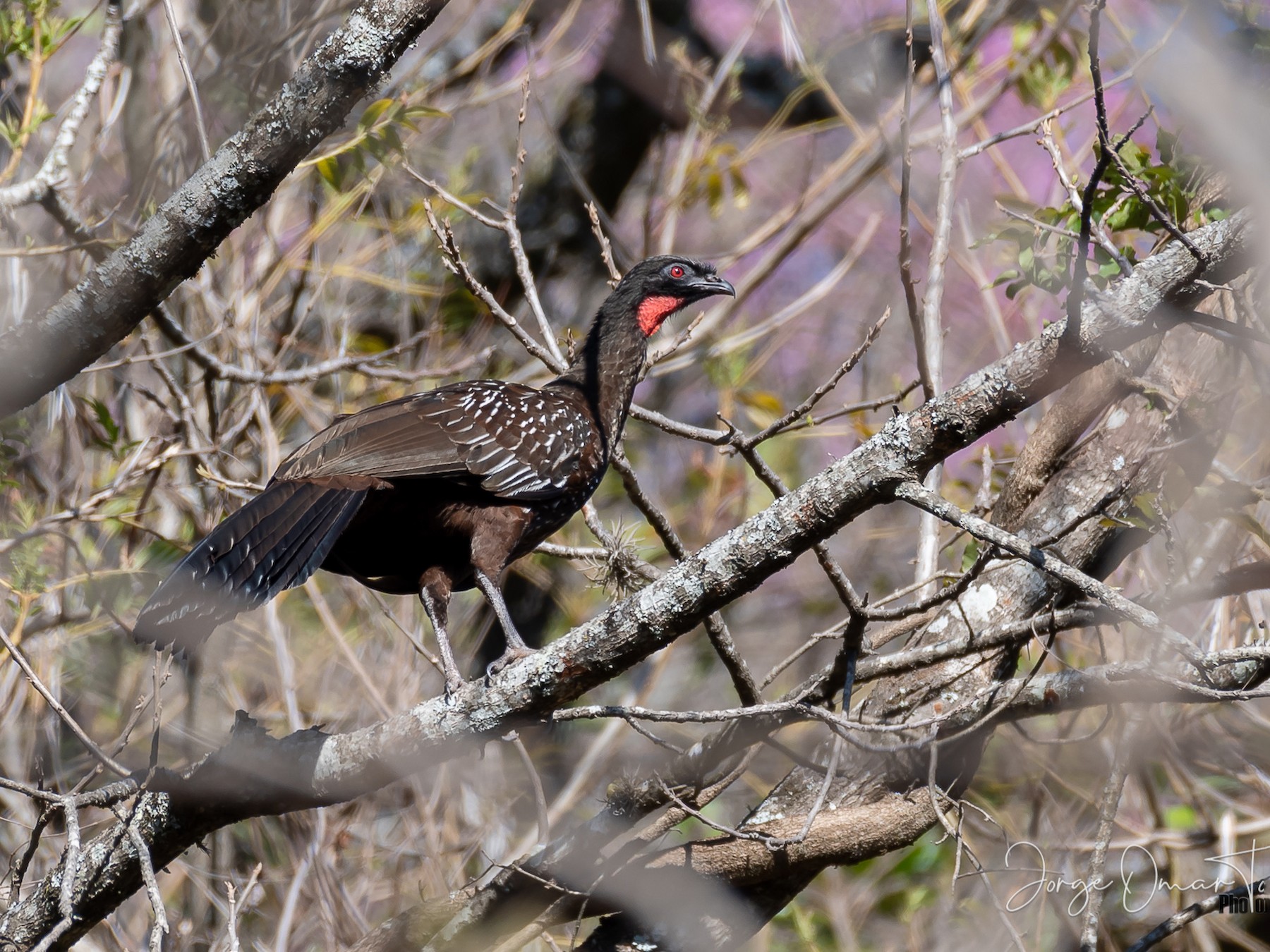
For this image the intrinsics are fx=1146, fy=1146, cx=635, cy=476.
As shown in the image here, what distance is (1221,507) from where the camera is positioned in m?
2.66

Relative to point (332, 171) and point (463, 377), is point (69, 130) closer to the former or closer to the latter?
point (332, 171)

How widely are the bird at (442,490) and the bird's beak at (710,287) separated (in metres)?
0.36

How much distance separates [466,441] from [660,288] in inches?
47.4

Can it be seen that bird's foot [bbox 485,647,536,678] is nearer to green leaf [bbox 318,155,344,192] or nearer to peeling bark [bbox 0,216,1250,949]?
peeling bark [bbox 0,216,1250,949]

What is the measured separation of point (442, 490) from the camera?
3811 millimetres

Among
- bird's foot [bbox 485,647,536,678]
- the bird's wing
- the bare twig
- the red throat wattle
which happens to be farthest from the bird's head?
the bare twig

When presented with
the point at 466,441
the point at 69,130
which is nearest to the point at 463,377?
the point at 466,441

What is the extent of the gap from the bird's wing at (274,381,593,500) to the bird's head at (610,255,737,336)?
1.96 feet

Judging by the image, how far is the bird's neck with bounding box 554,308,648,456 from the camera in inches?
169

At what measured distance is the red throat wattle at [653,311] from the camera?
4566 millimetres

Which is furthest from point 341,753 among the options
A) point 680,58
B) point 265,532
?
point 680,58

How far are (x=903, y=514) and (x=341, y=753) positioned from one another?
470cm

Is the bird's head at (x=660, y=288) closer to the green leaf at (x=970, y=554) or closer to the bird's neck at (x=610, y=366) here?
the bird's neck at (x=610, y=366)

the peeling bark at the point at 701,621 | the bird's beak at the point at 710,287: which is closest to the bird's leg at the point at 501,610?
the peeling bark at the point at 701,621
